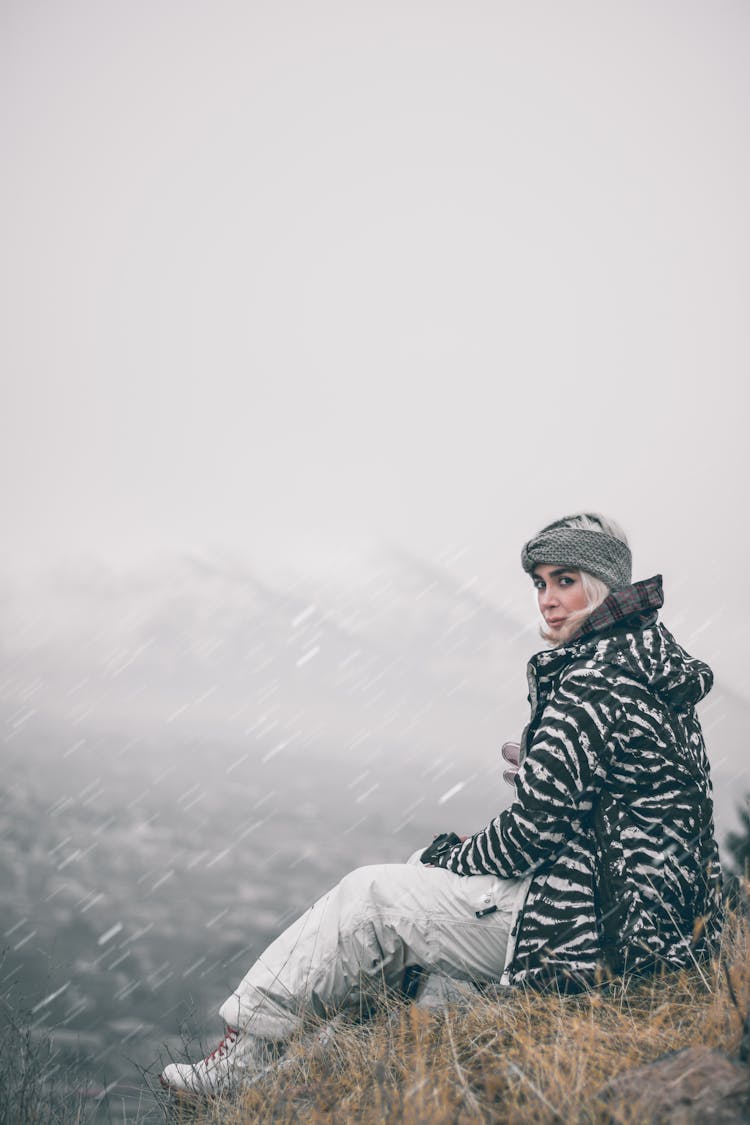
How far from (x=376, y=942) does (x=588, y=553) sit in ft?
5.64

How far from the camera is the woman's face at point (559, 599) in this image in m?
2.87

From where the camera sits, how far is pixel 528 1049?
2158 mm

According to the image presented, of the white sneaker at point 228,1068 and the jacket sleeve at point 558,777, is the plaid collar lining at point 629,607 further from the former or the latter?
the white sneaker at point 228,1068

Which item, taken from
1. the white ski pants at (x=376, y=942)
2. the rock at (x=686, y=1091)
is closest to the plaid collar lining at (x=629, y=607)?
the white ski pants at (x=376, y=942)

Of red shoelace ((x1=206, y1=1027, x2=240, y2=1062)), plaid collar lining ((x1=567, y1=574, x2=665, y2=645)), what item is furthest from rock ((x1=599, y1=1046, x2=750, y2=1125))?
red shoelace ((x1=206, y1=1027, x2=240, y2=1062))

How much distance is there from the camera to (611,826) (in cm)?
244

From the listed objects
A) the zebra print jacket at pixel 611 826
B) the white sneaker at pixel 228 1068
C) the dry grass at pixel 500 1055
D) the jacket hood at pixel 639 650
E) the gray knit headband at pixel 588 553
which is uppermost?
the gray knit headband at pixel 588 553

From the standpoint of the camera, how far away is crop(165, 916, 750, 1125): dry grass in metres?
1.99

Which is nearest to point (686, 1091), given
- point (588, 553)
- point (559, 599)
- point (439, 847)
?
point (439, 847)

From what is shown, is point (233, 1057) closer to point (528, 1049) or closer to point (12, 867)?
point (528, 1049)

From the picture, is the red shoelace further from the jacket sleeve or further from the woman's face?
the woman's face

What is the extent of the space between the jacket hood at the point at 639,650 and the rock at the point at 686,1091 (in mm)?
1062

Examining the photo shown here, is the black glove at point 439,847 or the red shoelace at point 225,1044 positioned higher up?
the black glove at point 439,847

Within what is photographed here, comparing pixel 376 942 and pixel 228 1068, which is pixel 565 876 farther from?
pixel 228 1068
